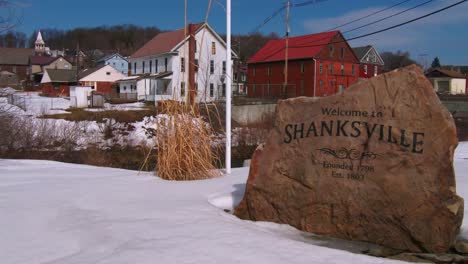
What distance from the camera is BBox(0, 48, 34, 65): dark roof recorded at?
98556 millimetres

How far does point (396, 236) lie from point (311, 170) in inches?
42.1

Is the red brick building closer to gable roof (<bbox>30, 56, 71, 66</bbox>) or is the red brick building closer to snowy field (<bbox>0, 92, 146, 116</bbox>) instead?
snowy field (<bbox>0, 92, 146, 116</bbox>)

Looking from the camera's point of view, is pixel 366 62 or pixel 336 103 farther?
pixel 366 62

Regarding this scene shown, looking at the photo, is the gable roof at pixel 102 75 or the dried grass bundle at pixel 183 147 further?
the gable roof at pixel 102 75

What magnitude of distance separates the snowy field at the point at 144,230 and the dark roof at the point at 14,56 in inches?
4119

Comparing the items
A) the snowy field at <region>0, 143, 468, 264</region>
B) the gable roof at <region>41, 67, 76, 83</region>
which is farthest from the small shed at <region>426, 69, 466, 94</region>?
the snowy field at <region>0, 143, 468, 264</region>

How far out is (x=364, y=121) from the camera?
469cm

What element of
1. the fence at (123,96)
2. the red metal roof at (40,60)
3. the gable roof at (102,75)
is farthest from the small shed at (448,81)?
the red metal roof at (40,60)

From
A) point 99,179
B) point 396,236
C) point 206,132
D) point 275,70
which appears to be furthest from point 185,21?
point 275,70

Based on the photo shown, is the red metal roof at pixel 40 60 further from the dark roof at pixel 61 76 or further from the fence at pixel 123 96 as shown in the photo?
the fence at pixel 123 96

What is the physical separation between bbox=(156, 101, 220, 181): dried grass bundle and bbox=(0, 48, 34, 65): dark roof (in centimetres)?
10316

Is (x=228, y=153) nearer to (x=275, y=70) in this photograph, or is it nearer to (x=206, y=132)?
(x=206, y=132)

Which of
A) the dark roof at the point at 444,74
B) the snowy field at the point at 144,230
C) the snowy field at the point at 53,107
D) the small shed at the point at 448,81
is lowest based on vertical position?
the snowy field at the point at 144,230

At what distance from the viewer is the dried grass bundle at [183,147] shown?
7.45 metres
